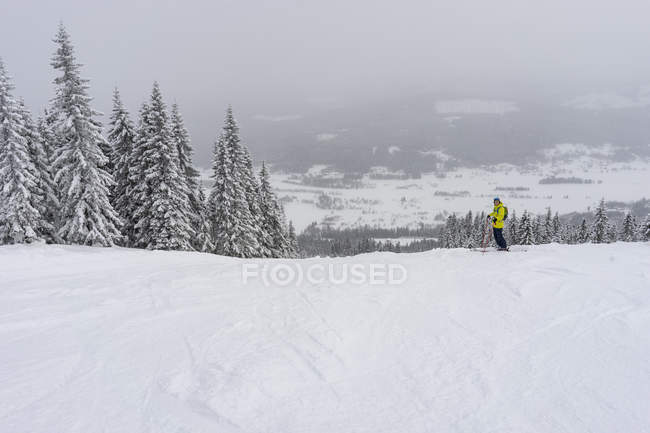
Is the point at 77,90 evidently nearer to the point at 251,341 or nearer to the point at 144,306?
the point at 144,306

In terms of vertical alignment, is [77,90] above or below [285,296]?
above

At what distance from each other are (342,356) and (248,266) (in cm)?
615

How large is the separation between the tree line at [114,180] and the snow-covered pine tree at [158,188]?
67 millimetres

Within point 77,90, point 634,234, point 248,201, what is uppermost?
point 77,90

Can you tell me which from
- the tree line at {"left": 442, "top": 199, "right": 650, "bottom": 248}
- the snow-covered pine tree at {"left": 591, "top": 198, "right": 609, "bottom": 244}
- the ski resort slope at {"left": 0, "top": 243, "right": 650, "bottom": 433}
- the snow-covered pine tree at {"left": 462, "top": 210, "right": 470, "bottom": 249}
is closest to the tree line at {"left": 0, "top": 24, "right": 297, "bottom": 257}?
the ski resort slope at {"left": 0, "top": 243, "right": 650, "bottom": 433}

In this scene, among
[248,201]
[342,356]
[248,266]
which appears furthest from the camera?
[248,201]

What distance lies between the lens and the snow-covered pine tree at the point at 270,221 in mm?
32156

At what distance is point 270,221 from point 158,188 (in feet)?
42.6

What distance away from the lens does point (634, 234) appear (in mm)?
43281

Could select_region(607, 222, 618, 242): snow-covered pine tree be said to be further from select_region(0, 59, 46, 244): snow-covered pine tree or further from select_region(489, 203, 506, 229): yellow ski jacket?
select_region(0, 59, 46, 244): snow-covered pine tree

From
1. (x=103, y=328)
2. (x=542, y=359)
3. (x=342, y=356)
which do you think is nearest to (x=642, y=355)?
(x=542, y=359)

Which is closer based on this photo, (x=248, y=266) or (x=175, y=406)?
(x=175, y=406)

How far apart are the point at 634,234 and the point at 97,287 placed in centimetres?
5797

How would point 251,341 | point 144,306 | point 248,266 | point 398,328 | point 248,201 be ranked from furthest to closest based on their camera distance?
point 248,201
point 248,266
point 144,306
point 398,328
point 251,341
